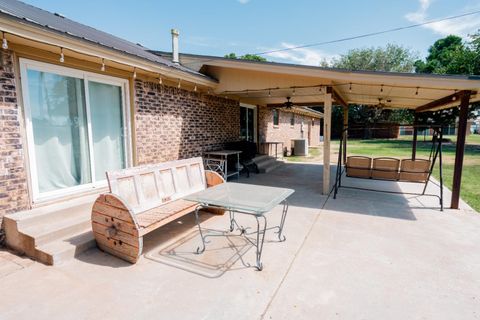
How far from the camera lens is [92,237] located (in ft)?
11.3

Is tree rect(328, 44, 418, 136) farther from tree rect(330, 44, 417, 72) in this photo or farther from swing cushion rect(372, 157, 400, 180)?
swing cushion rect(372, 157, 400, 180)

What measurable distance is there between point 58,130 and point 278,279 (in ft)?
12.8

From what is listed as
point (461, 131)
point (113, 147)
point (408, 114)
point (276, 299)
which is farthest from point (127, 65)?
point (408, 114)

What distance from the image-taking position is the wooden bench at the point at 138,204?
301 centimetres

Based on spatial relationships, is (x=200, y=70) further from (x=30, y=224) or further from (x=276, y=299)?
(x=276, y=299)

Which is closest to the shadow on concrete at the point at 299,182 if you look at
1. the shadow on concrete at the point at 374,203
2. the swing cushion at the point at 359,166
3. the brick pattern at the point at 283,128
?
the shadow on concrete at the point at 374,203

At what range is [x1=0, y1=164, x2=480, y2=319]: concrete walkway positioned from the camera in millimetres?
2291

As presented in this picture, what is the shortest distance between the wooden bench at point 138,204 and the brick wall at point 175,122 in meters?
1.51

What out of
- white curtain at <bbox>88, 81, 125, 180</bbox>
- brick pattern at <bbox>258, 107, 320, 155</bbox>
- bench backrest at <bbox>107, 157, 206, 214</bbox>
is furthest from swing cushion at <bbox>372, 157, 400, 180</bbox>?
brick pattern at <bbox>258, 107, 320, 155</bbox>

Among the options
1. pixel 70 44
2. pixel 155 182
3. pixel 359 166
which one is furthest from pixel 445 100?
pixel 70 44

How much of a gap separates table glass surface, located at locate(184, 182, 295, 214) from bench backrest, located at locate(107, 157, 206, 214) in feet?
2.42

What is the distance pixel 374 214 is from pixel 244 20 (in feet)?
39.0

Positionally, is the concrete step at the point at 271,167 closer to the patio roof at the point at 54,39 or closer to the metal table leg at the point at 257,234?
the metal table leg at the point at 257,234

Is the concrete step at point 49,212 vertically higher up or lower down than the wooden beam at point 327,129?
lower down
